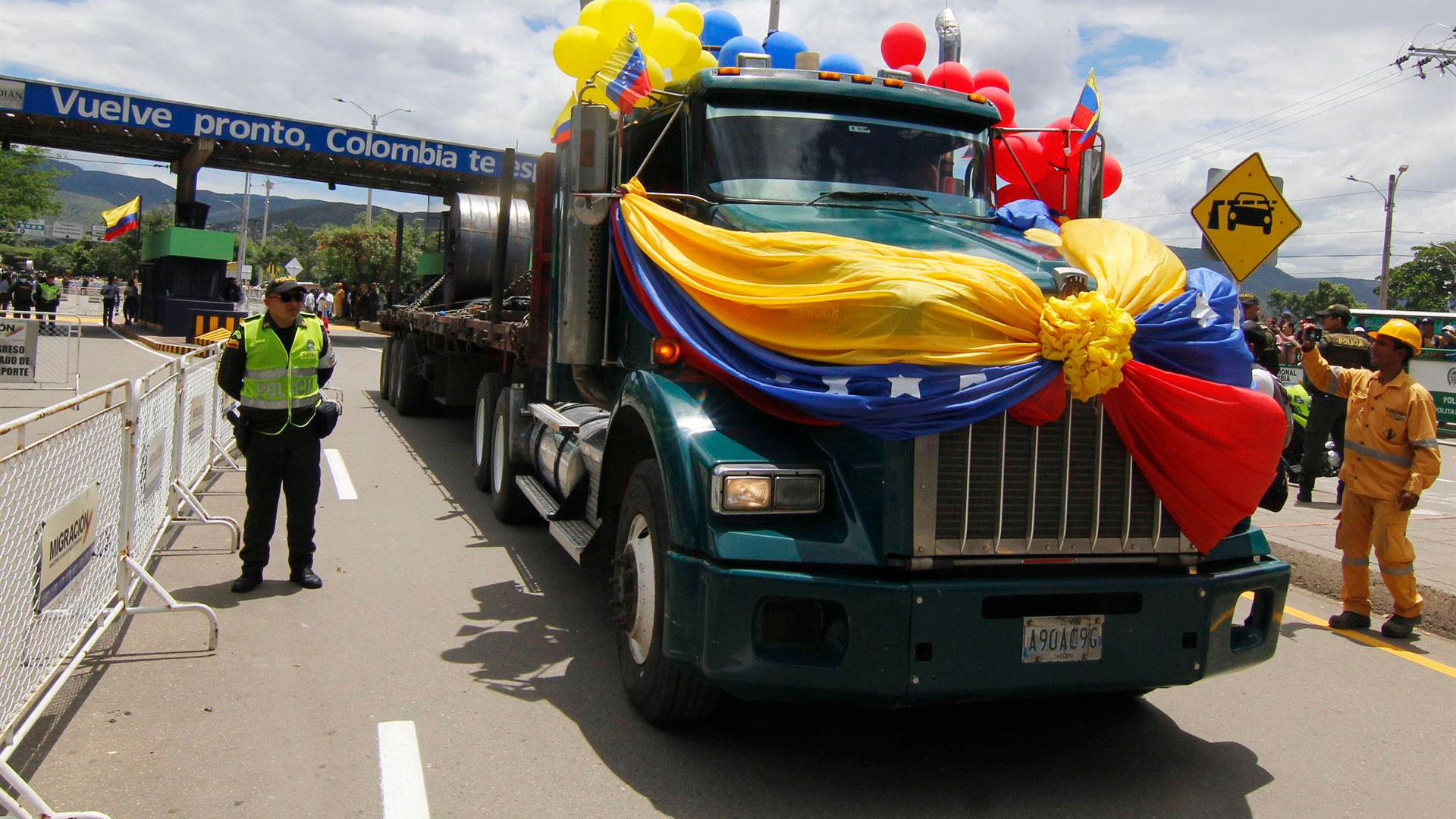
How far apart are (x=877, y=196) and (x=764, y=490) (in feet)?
6.81

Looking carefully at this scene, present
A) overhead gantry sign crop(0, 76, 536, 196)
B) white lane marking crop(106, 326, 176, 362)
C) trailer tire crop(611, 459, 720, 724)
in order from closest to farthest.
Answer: trailer tire crop(611, 459, 720, 724) < white lane marking crop(106, 326, 176, 362) < overhead gantry sign crop(0, 76, 536, 196)

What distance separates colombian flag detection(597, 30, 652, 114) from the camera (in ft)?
19.5

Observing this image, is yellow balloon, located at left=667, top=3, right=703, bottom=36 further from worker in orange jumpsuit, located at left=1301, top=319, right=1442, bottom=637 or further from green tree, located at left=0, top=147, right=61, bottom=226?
green tree, located at left=0, top=147, right=61, bottom=226

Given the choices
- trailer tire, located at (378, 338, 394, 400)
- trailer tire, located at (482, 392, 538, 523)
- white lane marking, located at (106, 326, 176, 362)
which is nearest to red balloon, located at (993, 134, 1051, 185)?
trailer tire, located at (482, 392, 538, 523)

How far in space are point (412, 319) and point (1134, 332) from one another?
11.1m

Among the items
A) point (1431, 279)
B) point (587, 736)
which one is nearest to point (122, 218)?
point (587, 736)

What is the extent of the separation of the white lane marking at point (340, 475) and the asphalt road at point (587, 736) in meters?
3.10

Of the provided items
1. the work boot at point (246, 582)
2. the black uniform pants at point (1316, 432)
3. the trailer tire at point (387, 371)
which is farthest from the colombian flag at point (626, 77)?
the trailer tire at point (387, 371)

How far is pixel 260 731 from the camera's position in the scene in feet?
14.6

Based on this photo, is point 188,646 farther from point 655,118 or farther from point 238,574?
point 655,118

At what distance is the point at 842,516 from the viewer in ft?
12.9

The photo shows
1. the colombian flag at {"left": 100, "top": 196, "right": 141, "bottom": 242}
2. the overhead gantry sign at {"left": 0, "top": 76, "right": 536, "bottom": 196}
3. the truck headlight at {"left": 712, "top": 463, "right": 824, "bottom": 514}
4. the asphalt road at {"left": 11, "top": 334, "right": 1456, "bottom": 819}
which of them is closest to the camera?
the truck headlight at {"left": 712, "top": 463, "right": 824, "bottom": 514}

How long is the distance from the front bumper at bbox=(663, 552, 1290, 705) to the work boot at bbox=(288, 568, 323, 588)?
10.9 ft

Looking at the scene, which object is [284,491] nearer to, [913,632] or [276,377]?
[276,377]
